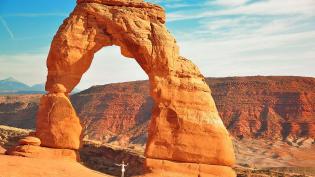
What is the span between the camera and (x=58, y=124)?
24203 millimetres

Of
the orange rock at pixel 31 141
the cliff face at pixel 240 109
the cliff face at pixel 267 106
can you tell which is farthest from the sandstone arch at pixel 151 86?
the cliff face at pixel 267 106

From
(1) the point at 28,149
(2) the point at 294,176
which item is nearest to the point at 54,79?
(1) the point at 28,149

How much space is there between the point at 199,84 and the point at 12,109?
281ft

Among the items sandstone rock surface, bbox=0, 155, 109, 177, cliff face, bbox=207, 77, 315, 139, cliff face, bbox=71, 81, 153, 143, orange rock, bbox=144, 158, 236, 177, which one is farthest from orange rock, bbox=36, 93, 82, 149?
cliff face, bbox=207, 77, 315, 139

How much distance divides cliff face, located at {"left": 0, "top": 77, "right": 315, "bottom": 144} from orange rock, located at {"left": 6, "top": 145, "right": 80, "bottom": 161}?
170ft

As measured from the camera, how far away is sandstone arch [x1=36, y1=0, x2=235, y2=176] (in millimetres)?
24281

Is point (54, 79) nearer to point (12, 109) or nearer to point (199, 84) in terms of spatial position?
point (199, 84)

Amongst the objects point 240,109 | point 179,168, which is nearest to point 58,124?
point 179,168

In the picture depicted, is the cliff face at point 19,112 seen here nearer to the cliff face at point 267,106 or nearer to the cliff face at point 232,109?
the cliff face at point 232,109

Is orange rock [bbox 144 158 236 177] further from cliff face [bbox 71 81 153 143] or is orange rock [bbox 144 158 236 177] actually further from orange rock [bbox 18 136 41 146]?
cliff face [bbox 71 81 153 143]

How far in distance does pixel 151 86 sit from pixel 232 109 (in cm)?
6226

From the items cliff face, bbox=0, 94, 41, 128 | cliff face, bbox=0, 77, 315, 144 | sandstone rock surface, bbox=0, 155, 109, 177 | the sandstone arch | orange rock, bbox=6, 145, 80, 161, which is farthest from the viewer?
cliff face, bbox=0, 94, 41, 128

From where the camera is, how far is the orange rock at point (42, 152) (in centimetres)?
2322

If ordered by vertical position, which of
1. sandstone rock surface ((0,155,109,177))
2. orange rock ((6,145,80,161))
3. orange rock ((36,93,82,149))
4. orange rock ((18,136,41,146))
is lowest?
sandstone rock surface ((0,155,109,177))
